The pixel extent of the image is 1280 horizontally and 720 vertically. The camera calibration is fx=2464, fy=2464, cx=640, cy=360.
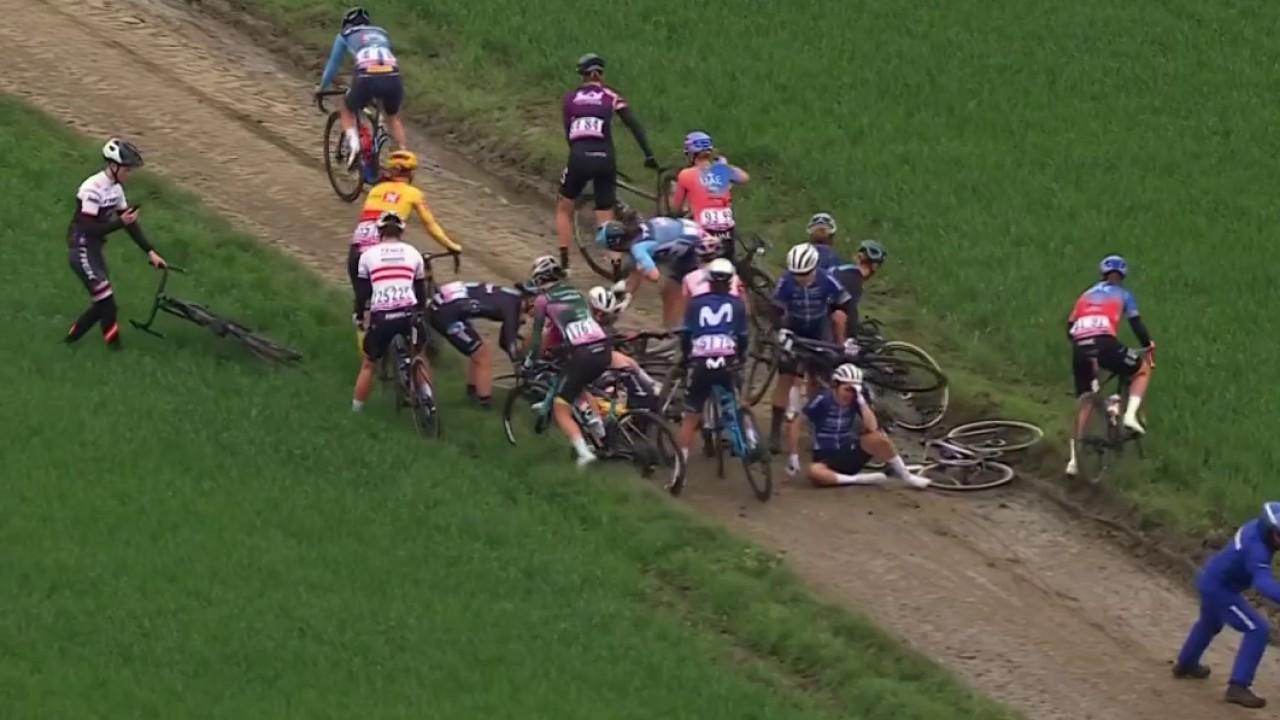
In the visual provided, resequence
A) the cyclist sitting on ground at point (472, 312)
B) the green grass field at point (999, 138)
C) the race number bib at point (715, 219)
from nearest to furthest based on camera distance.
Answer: the cyclist sitting on ground at point (472, 312) < the race number bib at point (715, 219) < the green grass field at point (999, 138)

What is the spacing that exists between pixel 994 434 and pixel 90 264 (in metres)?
9.72

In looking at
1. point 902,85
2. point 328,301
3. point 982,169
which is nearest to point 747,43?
point 902,85

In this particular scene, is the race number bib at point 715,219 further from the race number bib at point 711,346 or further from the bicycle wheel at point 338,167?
the bicycle wheel at point 338,167

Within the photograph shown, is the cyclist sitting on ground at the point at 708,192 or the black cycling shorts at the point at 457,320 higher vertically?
the cyclist sitting on ground at the point at 708,192

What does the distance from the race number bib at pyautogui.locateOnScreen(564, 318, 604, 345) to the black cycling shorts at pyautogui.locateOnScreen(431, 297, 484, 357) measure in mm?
1309

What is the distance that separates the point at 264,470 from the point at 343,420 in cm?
132

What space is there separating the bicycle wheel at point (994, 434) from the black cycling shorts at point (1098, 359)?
109cm

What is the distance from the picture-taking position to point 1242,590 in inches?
853

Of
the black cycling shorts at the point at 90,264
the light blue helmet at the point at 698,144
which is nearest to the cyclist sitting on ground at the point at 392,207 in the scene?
the black cycling shorts at the point at 90,264

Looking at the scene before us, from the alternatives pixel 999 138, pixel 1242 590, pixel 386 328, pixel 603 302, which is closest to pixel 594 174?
pixel 603 302

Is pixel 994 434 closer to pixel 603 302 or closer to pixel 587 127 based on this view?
pixel 603 302

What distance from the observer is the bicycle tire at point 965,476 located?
Answer: 25453 millimetres

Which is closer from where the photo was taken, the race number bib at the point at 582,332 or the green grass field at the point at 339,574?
the green grass field at the point at 339,574

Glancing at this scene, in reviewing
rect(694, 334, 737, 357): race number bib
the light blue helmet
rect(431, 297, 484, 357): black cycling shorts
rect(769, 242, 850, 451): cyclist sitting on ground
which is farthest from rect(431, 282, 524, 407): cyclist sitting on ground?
the light blue helmet
